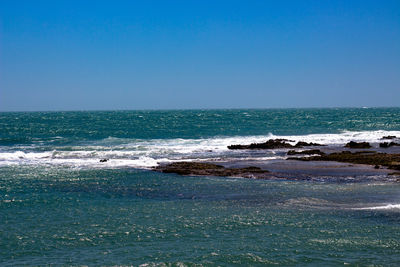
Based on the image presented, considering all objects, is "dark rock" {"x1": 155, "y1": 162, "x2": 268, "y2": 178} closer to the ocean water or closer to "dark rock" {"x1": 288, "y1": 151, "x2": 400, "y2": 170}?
the ocean water

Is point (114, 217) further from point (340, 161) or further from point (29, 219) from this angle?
point (340, 161)

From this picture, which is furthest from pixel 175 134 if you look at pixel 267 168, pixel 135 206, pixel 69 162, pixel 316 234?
pixel 316 234

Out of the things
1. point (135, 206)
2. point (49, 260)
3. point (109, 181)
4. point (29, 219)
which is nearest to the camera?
point (49, 260)

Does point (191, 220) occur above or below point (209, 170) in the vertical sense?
below

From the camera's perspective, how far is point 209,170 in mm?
34531

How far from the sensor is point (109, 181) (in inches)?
1167

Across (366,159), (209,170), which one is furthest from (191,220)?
(366,159)

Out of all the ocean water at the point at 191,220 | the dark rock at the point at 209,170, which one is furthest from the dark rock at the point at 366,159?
the ocean water at the point at 191,220

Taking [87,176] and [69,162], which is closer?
[87,176]

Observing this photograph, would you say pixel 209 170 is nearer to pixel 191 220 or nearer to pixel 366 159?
pixel 366 159

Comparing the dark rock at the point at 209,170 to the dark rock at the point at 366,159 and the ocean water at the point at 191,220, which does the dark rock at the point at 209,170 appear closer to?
the ocean water at the point at 191,220

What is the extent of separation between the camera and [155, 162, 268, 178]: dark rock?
3278 centimetres

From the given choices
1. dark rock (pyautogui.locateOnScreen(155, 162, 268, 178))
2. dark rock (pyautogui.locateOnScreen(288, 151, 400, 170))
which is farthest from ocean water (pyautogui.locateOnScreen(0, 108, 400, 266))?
dark rock (pyautogui.locateOnScreen(288, 151, 400, 170))

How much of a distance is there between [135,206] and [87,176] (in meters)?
10.5
